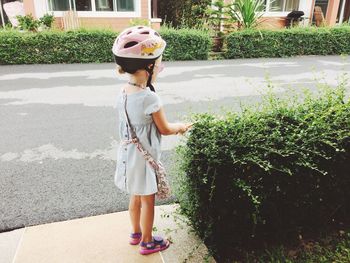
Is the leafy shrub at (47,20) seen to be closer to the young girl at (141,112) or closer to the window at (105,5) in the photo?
the window at (105,5)

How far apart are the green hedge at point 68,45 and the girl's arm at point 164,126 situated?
10196 millimetres

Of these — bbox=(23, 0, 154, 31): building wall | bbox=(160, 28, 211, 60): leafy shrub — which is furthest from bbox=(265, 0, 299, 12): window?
bbox=(160, 28, 211, 60): leafy shrub

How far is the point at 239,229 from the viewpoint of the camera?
2740mm

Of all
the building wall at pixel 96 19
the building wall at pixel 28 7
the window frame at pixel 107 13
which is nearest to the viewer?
the building wall at pixel 28 7

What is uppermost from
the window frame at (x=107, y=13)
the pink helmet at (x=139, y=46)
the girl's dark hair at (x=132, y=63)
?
the pink helmet at (x=139, y=46)

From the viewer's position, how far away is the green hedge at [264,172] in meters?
2.45

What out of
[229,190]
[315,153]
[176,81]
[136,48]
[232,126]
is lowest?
[176,81]

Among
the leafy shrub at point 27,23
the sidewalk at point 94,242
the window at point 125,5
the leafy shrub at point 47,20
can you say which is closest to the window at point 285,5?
the window at point 125,5

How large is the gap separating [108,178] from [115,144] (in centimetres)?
115

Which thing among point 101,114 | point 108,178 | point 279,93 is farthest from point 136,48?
point 279,93

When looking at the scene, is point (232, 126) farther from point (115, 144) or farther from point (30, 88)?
point (30, 88)

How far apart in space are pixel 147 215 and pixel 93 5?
1444 centimetres

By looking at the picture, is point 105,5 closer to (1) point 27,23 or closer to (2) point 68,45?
(1) point 27,23

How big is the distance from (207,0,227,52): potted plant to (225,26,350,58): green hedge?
1.08 meters
